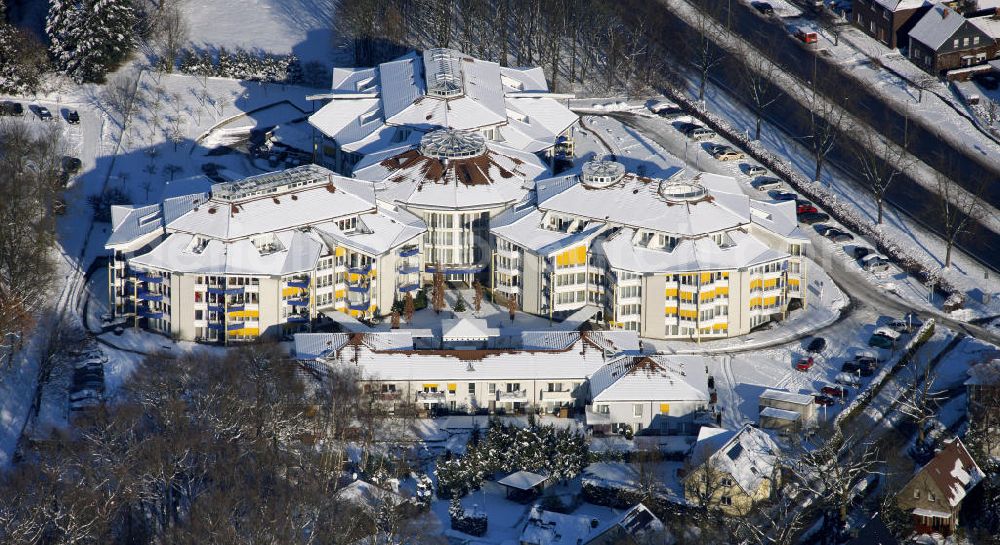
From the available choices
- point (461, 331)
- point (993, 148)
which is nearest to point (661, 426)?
point (461, 331)

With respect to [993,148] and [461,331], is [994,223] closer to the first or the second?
[993,148]

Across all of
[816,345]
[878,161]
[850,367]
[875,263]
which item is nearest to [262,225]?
[816,345]

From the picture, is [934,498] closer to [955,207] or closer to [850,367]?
[850,367]

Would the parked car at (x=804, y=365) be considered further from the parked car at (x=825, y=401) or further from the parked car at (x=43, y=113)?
the parked car at (x=43, y=113)

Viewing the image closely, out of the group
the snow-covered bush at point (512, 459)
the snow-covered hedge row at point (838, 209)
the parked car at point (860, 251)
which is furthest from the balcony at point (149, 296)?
the snow-covered hedge row at point (838, 209)

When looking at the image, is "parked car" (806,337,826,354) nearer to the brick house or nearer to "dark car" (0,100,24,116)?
the brick house

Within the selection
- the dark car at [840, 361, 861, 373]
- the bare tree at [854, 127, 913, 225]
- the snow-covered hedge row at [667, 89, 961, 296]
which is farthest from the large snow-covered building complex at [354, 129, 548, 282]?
the bare tree at [854, 127, 913, 225]
